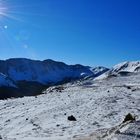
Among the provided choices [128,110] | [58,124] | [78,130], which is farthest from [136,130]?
[128,110]

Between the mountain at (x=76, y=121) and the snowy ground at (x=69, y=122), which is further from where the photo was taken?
the snowy ground at (x=69, y=122)

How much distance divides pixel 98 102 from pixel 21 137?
38.7 ft

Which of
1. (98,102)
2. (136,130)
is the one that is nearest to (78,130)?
(136,130)

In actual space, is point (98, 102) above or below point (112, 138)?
above

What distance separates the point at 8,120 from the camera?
23.5 metres

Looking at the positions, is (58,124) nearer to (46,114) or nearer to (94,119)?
(94,119)

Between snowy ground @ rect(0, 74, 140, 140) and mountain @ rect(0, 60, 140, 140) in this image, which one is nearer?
mountain @ rect(0, 60, 140, 140)

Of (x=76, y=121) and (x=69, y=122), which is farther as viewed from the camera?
(x=76, y=121)

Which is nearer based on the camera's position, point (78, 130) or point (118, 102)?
point (78, 130)

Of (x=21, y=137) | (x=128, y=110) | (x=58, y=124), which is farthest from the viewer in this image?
(x=128, y=110)

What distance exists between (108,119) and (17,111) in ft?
30.8

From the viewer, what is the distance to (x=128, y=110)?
23.3 m

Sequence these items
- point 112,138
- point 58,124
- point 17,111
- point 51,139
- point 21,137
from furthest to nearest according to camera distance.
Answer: point 17,111 < point 58,124 < point 21,137 < point 51,139 < point 112,138

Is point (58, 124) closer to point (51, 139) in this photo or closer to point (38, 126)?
point (38, 126)
